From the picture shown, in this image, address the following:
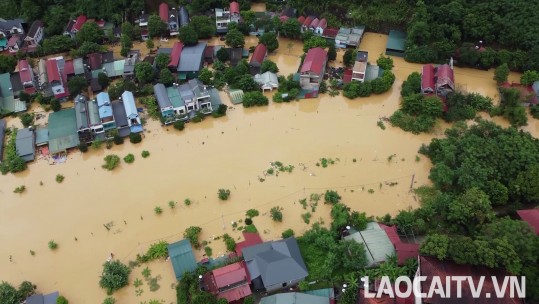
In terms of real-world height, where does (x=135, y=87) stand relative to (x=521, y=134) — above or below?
above

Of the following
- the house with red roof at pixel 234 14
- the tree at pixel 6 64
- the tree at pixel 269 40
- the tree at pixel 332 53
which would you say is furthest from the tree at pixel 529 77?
the tree at pixel 6 64

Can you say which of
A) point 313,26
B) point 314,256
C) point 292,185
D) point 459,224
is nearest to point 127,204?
point 292,185

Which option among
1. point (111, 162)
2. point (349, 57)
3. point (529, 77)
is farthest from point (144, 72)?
point (529, 77)

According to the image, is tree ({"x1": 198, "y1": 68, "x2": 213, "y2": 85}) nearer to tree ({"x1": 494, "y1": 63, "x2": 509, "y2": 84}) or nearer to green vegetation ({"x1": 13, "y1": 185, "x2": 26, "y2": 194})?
green vegetation ({"x1": 13, "y1": 185, "x2": 26, "y2": 194})

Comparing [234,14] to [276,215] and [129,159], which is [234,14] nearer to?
[129,159]

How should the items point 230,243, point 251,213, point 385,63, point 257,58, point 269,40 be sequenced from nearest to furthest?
point 230,243 < point 251,213 < point 385,63 < point 257,58 < point 269,40

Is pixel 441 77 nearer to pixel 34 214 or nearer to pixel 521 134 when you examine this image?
pixel 521 134
